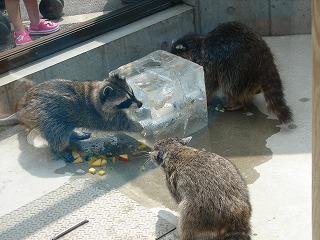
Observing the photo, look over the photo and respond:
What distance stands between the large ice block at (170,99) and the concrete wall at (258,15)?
1.31 m

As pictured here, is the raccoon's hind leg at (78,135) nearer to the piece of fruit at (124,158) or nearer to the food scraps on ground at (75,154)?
the food scraps on ground at (75,154)

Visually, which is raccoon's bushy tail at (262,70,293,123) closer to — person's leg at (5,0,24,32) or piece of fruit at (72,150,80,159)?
piece of fruit at (72,150,80,159)

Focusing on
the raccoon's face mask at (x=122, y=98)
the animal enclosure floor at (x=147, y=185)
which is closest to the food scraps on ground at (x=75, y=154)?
the animal enclosure floor at (x=147, y=185)

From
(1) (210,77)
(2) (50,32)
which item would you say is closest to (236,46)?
(1) (210,77)

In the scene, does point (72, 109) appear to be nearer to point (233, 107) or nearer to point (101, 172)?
point (101, 172)

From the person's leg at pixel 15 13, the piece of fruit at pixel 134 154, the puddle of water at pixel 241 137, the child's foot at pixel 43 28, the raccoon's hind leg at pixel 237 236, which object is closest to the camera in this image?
the raccoon's hind leg at pixel 237 236

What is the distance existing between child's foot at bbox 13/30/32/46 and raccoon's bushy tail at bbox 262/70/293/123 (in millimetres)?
2378

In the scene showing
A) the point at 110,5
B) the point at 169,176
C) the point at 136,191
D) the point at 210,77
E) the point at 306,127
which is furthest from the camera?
the point at 110,5

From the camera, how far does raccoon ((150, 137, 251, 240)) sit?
4.52 metres

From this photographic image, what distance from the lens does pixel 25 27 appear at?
6.81 metres

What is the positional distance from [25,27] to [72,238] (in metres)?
2.63

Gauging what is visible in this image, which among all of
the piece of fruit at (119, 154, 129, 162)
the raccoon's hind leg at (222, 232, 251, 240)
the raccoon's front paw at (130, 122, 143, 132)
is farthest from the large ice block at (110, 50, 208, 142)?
the raccoon's hind leg at (222, 232, 251, 240)

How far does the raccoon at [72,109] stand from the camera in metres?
6.18

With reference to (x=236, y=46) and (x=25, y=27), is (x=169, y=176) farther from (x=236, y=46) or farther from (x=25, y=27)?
(x=25, y=27)
